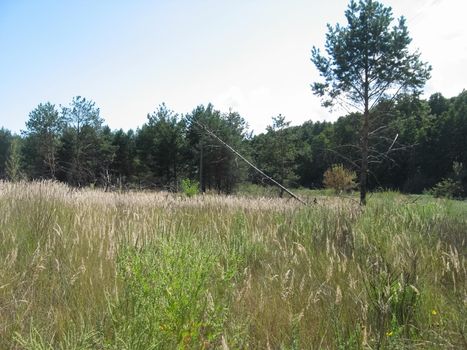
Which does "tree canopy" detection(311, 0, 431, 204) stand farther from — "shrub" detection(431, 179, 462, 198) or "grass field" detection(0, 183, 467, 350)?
"grass field" detection(0, 183, 467, 350)

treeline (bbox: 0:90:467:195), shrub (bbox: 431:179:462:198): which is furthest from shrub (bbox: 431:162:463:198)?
treeline (bbox: 0:90:467:195)

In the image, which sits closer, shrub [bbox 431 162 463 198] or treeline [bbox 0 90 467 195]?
shrub [bbox 431 162 463 198]

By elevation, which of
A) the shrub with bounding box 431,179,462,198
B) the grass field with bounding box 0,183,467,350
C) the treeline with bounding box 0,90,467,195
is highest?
the treeline with bounding box 0,90,467,195

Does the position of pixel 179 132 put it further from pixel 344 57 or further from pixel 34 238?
pixel 34 238

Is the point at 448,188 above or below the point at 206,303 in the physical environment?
above

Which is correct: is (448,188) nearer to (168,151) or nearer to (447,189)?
(447,189)

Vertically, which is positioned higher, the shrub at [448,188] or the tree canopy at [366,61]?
the tree canopy at [366,61]

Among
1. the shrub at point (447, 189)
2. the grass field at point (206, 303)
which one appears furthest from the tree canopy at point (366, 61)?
the grass field at point (206, 303)

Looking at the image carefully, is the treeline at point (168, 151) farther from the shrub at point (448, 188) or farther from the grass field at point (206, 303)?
the grass field at point (206, 303)

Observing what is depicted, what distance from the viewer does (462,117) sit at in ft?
224

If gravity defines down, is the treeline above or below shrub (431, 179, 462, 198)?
above

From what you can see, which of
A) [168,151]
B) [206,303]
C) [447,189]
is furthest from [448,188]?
[168,151]

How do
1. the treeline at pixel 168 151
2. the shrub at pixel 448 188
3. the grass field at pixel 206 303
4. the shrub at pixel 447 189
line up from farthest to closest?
the treeline at pixel 168 151, the shrub at pixel 448 188, the shrub at pixel 447 189, the grass field at pixel 206 303

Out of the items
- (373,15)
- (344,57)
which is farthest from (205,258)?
(373,15)
